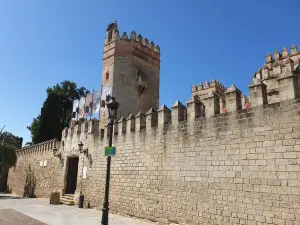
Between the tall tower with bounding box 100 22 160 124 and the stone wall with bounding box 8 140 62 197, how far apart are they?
441cm

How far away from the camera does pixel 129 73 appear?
1611 cm

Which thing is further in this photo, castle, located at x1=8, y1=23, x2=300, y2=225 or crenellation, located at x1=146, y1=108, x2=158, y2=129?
crenellation, located at x1=146, y1=108, x2=158, y2=129

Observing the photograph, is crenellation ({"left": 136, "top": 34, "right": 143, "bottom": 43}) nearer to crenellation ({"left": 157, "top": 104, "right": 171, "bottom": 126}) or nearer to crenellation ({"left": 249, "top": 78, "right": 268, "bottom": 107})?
crenellation ({"left": 157, "top": 104, "right": 171, "bottom": 126})

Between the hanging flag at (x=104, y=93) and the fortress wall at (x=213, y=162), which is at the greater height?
the hanging flag at (x=104, y=93)

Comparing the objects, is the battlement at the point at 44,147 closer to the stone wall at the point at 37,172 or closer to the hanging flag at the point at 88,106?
the stone wall at the point at 37,172

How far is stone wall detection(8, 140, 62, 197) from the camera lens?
15.5m

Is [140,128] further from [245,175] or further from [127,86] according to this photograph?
[127,86]

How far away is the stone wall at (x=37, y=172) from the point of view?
15492 millimetres

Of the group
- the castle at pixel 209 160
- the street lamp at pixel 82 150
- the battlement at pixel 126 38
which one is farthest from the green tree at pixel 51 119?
the castle at pixel 209 160

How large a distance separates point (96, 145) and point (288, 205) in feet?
27.4

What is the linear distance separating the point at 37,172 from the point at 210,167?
15090 mm

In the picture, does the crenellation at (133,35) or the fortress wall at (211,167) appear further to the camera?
the crenellation at (133,35)

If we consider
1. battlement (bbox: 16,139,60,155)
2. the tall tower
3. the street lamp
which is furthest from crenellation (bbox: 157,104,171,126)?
battlement (bbox: 16,139,60,155)

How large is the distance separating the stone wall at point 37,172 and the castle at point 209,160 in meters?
3.46
